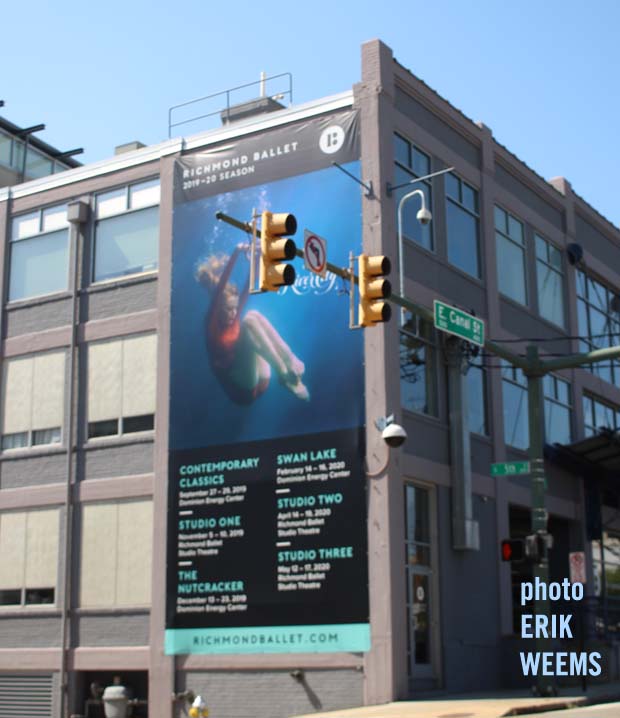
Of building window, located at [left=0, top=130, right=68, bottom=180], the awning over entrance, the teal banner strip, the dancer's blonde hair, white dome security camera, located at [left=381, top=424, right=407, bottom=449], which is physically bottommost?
the teal banner strip

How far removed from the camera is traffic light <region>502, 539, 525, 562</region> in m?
21.4

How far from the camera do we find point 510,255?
30.5m

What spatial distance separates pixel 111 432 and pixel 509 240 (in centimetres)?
1142

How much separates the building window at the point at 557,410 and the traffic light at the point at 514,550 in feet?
31.2

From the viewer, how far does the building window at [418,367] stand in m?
24.9

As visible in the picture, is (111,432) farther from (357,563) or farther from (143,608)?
(357,563)

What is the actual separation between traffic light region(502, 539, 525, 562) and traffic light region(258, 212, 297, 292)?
30.2 ft

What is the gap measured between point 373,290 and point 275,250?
6.53ft

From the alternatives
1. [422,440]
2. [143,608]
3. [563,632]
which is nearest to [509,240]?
[422,440]

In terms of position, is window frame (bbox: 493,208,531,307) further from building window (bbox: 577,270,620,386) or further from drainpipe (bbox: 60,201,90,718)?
drainpipe (bbox: 60,201,90,718)

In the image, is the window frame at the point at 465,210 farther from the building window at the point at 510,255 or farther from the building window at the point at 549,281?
the building window at the point at 549,281

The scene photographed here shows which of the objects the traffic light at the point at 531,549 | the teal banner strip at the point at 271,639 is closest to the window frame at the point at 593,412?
the traffic light at the point at 531,549

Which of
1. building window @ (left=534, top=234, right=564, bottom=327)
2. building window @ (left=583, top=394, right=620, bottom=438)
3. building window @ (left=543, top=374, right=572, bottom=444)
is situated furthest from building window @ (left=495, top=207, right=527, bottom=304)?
building window @ (left=583, top=394, right=620, bottom=438)

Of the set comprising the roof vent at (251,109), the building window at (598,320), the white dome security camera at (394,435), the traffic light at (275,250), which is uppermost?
the roof vent at (251,109)
